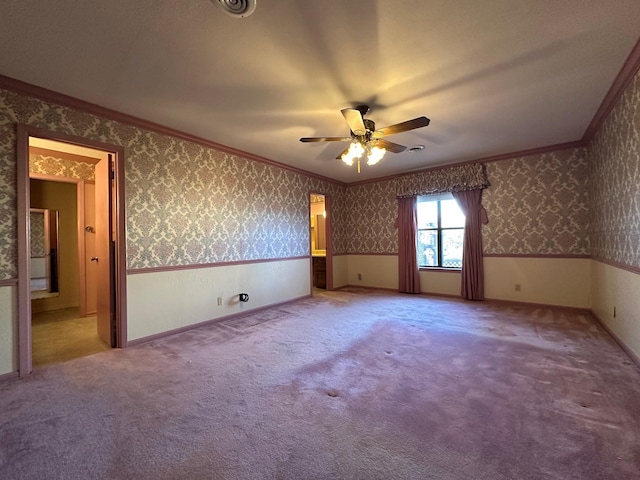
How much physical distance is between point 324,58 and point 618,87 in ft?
8.66

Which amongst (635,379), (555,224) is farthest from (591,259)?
(635,379)

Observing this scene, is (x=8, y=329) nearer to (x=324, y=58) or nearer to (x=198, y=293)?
(x=198, y=293)

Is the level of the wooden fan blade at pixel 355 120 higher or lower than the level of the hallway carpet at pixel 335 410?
higher

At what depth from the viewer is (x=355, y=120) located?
2.67 meters

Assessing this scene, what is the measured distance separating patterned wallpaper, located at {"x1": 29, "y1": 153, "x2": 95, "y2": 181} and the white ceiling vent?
166 inches

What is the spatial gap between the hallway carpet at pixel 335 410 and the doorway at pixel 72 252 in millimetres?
467

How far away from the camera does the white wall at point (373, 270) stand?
6262mm

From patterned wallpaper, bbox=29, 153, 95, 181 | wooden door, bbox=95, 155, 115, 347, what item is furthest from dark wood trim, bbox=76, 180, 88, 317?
wooden door, bbox=95, 155, 115, 347

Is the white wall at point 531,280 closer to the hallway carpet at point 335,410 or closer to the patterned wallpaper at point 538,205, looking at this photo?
the patterned wallpaper at point 538,205

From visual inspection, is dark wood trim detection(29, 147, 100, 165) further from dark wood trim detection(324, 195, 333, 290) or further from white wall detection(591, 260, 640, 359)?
white wall detection(591, 260, 640, 359)

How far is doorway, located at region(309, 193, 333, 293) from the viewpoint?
21.2 ft

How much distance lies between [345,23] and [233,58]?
876 millimetres

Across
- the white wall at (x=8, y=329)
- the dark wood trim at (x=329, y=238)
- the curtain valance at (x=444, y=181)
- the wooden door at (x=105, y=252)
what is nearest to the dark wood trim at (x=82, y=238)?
the wooden door at (x=105, y=252)

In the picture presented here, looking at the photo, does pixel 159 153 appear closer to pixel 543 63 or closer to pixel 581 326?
pixel 543 63
